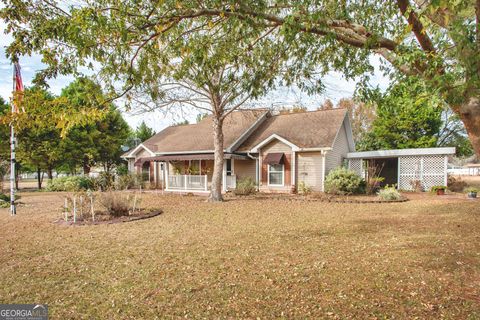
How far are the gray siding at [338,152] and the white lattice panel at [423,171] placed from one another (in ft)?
12.3

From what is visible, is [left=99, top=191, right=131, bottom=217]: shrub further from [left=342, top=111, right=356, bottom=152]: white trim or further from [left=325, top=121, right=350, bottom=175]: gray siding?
[left=342, top=111, right=356, bottom=152]: white trim

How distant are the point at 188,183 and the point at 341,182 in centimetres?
1035

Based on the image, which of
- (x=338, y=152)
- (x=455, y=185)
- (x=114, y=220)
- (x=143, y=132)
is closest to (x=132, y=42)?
(x=114, y=220)

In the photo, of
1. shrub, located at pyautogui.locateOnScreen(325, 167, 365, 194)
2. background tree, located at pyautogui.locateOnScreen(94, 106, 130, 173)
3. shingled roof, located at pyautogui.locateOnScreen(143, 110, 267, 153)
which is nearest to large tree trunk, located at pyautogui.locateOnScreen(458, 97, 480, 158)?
shrub, located at pyautogui.locateOnScreen(325, 167, 365, 194)

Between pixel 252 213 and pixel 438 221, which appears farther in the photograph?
pixel 252 213

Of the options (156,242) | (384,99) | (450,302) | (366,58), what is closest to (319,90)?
(366,58)

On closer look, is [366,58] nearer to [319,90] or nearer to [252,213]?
[319,90]

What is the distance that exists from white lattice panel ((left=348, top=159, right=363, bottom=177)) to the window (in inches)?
209

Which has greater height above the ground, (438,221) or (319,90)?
(319,90)

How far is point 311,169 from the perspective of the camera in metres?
18.6

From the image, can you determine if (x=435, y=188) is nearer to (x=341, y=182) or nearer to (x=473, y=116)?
(x=341, y=182)

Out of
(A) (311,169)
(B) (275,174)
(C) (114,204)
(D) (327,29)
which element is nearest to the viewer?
(D) (327,29)

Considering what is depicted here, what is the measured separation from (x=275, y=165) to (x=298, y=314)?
639 inches

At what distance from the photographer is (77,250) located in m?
6.62
